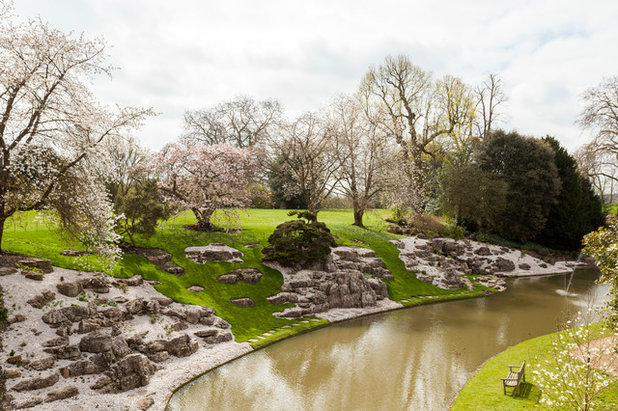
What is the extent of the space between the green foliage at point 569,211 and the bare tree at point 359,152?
2167cm

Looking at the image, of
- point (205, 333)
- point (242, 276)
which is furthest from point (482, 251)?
point (205, 333)

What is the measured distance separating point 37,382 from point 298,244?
1488 cm

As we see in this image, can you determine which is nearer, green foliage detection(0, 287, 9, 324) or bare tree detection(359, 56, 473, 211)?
green foliage detection(0, 287, 9, 324)

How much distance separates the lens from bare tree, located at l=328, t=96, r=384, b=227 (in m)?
32.2

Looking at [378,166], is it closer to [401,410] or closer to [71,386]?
[401,410]

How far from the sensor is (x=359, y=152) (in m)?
32.7

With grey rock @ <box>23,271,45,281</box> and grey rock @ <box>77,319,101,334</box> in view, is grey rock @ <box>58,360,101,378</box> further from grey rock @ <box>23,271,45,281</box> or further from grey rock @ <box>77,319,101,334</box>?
grey rock @ <box>23,271,45,281</box>

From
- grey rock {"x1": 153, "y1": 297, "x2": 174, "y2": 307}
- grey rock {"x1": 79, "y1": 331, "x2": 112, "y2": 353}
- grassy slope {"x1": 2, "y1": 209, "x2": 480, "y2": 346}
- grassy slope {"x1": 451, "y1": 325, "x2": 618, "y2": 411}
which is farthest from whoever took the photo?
grassy slope {"x1": 2, "y1": 209, "x2": 480, "y2": 346}

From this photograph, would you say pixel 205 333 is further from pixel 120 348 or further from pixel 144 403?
pixel 144 403

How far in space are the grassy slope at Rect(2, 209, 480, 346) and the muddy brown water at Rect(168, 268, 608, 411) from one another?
203cm

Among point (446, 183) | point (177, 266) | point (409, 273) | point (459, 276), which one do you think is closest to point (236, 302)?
point (177, 266)

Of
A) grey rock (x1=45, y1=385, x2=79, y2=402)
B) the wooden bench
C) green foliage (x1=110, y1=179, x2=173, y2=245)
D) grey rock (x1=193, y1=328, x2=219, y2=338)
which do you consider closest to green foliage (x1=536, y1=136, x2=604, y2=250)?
the wooden bench

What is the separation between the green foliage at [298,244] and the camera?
74.7ft

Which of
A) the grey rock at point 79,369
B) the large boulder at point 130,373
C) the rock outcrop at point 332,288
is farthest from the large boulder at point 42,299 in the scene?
the rock outcrop at point 332,288
